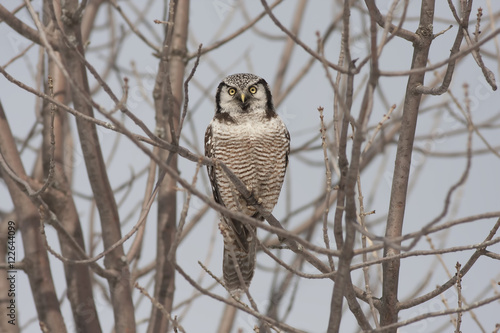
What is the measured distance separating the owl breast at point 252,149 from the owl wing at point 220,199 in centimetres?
9

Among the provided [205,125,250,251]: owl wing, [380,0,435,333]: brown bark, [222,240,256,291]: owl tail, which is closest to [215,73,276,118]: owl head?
[205,125,250,251]: owl wing

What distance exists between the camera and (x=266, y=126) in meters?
6.21

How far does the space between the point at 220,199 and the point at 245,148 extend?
2.86ft

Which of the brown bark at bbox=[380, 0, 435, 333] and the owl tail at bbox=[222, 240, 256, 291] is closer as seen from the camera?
the brown bark at bbox=[380, 0, 435, 333]

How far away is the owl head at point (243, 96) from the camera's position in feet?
20.8

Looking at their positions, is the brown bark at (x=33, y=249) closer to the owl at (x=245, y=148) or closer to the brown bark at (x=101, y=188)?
the brown bark at (x=101, y=188)

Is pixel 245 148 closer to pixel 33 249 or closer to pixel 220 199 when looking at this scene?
pixel 220 199

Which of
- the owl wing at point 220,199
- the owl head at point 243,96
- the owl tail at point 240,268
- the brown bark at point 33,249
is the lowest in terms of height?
the brown bark at point 33,249

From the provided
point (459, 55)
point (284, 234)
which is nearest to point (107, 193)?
point (284, 234)

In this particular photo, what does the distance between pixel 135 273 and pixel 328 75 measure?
13.2 feet

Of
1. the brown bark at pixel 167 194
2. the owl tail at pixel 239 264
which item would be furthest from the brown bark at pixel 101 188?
the owl tail at pixel 239 264

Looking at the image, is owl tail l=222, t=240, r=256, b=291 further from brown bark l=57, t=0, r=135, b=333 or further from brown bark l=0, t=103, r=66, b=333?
brown bark l=0, t=103, r=66, b=333

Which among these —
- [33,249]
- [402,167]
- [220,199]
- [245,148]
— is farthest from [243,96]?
[33,249]

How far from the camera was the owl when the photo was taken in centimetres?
614
